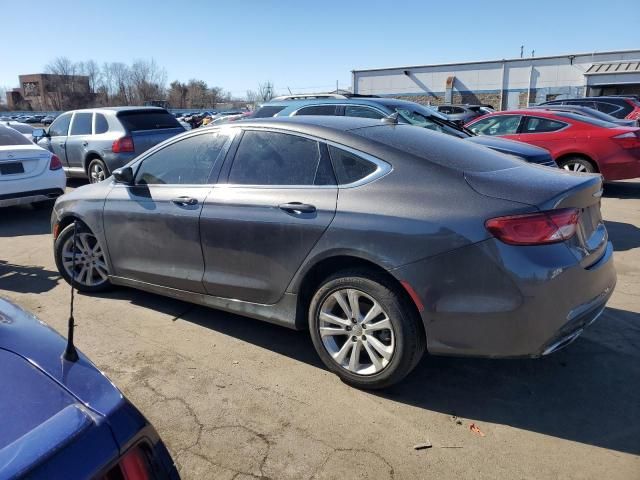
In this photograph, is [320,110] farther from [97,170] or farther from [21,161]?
[97,170]

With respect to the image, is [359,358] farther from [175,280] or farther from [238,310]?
[175,280]

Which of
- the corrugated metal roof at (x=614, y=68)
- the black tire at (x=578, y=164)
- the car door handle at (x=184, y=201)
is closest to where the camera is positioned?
the car door handle at (x=184, y=201)

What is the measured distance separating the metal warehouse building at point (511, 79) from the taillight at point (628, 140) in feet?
115

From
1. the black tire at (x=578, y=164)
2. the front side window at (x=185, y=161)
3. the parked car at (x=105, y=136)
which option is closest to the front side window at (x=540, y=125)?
the black tire at (x=578, y=164)

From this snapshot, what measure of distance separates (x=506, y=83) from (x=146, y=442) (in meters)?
46.8

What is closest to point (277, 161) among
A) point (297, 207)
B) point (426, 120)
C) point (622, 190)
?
point (297, 207)

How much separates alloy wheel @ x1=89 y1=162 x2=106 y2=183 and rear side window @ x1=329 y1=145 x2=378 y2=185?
8.19 metres

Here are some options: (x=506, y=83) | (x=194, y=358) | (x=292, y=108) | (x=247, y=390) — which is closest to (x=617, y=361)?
(x=247, y=390)

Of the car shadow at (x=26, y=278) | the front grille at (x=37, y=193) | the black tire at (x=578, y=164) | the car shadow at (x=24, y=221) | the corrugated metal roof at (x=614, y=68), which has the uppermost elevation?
the corrugated metal roof at (x=614, y=68)

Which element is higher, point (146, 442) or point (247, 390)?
point (146, 442)

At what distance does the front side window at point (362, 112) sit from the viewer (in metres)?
8.14

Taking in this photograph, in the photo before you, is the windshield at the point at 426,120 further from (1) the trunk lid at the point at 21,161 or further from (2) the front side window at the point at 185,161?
(1) the trunk lid at the point at 21,161

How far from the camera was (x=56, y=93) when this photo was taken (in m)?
97.6

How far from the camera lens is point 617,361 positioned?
3498 mm
